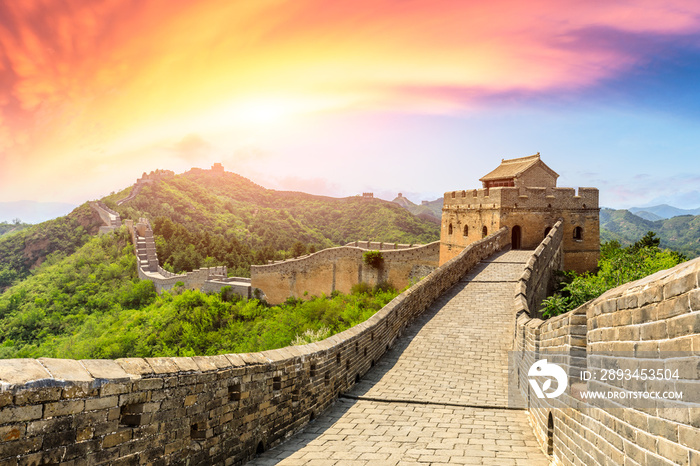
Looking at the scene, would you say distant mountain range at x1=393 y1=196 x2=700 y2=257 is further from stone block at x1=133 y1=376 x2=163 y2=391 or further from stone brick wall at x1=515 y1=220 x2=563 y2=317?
stone block at x1=133 y1=376 x2=163 y2=391

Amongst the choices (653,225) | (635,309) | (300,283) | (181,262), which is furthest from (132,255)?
(653,225)

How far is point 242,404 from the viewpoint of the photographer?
4.78m

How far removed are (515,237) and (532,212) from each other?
4.35 ft

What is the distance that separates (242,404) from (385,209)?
73731mm

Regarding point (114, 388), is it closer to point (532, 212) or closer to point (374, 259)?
point (532, 212)

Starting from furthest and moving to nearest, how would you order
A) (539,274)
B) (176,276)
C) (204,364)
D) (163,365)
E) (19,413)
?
(176,276) → (539,274) → (204,364) → (163,365) → (19,413)

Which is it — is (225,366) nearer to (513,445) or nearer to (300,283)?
(513,445)

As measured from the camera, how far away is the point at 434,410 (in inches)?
250

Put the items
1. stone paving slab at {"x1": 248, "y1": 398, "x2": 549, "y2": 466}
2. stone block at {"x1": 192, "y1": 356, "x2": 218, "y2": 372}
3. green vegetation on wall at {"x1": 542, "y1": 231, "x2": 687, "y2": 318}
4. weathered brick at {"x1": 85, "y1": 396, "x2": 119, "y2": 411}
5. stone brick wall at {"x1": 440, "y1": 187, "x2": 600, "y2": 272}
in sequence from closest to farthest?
weathered brick at {"x1": 85, "y1": 396, "x2": 119, "y2": 411} < stone block at {"x1": 192, "y1": 356, "x2": 218, "y2": 372} < stone paving slab at {"x1": 248, "y1": 398, "x2": 549, "y2": 466} < green vegetation on wall at {"x1": 542, "y1": 231, "x2": 687, "y2": 318} < stone brick wall at {"x1": 440, "y1": 187, "x2": 600, "y2": 272}

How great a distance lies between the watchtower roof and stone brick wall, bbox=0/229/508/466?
61.4 feet

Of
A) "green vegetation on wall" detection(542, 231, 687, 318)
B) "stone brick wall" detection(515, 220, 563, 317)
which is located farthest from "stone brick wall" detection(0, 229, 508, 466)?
"green vegetation on wall" detection(542, 231, 687, 318)

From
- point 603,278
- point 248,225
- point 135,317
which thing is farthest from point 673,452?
point 248,225

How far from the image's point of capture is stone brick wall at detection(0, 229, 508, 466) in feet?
9.62

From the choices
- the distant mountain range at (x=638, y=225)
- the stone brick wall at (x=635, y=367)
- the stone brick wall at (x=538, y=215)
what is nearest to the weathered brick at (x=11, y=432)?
the stone brick wall at (x=635, y=367)
